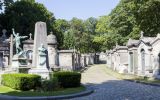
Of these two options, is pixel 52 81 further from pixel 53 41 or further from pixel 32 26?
pixel 32 26

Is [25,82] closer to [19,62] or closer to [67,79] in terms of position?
[67,79]

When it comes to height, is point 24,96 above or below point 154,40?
below

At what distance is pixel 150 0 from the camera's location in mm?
37438

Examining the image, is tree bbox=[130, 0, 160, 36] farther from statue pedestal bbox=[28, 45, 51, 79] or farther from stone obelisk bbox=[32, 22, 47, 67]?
statue pedestal bbox=[28, 45, 51, 79]

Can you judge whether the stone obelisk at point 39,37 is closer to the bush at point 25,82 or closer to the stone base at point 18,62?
the stone base at point 18,62

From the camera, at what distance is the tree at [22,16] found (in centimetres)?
6281

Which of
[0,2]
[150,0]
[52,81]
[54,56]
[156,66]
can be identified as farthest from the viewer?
[0,2]

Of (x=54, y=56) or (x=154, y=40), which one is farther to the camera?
(x=54, y=56)

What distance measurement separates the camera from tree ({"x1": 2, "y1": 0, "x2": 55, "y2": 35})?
6281cm

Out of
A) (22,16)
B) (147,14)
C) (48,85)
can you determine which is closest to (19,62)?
(48,85)

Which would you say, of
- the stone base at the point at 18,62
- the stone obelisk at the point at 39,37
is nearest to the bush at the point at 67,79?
the stone obelisk at the point at 39,37

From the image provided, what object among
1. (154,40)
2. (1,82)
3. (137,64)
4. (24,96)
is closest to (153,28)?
(137,64)

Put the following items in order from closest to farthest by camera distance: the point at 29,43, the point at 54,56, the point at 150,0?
the point at 150,0, the point at 54,56, the point at 29,43

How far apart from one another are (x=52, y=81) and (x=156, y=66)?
1555 centimetres
